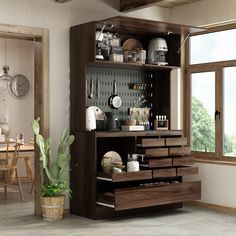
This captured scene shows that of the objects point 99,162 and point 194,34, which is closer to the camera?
point 99,162

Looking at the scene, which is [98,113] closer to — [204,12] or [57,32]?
[57,32]

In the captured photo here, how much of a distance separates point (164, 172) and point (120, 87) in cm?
124

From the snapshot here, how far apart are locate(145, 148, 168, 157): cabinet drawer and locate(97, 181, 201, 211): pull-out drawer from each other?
0.36 m

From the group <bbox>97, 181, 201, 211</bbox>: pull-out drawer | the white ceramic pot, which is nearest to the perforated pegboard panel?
the white ceramic pot

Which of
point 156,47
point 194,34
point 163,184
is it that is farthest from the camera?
point 194,34

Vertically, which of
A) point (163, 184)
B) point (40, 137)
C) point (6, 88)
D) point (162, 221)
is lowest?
point (162, 221)

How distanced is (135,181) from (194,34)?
2138mm

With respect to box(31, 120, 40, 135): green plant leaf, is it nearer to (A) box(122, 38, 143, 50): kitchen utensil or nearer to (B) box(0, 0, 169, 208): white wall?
(B) box(0, 0, 169, 208): white wall

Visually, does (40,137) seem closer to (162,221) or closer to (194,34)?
(162,221)

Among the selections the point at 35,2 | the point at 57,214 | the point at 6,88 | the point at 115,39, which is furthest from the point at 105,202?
the point at 6,88

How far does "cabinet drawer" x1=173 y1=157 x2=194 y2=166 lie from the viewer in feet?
20.2

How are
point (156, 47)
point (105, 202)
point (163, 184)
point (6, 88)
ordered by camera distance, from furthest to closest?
point (6, 88)
point (156, 47)
point (163, 184)
point (105, 202)

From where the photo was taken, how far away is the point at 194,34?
6895mm

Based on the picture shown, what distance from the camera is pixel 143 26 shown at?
6.04 metres
